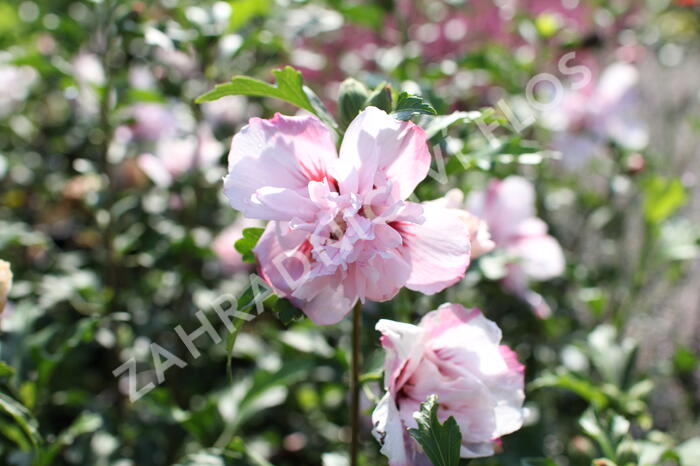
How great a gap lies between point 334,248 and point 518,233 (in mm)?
682

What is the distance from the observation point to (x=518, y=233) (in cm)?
123

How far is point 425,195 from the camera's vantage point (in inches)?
34.7

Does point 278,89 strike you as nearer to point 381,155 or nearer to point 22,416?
point 381,155

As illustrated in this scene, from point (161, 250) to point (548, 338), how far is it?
801mm

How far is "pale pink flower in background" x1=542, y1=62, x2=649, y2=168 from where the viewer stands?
1.56 m

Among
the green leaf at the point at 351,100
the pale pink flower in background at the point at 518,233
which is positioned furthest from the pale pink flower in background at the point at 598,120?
the green leaf at the point at 351,100

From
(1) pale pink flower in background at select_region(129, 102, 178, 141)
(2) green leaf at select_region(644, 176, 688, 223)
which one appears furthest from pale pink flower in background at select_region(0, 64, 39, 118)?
(2) green leaf at select_region(644, 176, 688, 223)

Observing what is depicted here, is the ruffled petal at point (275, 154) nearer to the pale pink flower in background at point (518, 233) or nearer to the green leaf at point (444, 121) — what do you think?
the green leaf at point (444, 121)

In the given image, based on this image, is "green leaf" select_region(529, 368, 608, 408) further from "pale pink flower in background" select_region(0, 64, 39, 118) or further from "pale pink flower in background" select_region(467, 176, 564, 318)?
"pale pink flower in background" select_region(0, 64, 39, 118)

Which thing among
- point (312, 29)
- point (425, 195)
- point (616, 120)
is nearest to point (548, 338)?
point (616, 120)

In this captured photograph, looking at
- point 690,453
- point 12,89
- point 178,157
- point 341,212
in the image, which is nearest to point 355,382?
point 341,212

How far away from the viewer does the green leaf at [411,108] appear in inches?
25.4

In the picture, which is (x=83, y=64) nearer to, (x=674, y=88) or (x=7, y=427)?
(x=7, y=427)

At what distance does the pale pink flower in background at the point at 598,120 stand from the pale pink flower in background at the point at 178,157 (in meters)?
0.75
